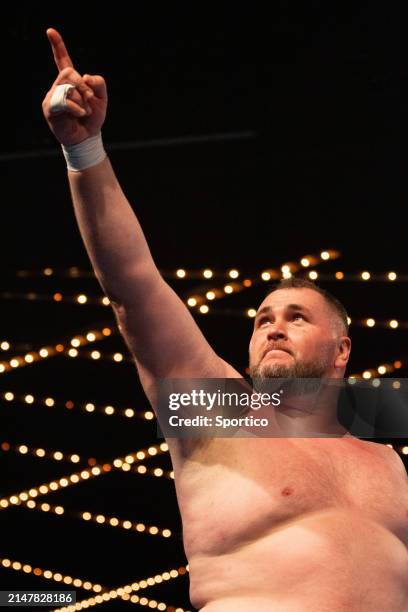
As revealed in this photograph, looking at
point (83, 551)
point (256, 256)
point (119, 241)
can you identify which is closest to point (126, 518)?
point (83, 551)

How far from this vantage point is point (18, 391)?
449 centimetres

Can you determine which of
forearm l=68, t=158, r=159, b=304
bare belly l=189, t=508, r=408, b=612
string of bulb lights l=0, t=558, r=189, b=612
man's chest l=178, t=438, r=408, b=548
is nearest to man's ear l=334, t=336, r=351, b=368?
man's chest l=178, t=438, r=408, b=548

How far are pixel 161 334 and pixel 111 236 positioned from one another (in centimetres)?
22

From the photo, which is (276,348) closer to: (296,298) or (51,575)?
(296,298)

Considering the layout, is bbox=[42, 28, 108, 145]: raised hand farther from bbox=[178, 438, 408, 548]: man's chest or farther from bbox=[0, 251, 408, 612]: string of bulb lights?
bbox=[0, 251, 408, 612]: string of bulb lights

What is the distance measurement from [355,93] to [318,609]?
2.31m

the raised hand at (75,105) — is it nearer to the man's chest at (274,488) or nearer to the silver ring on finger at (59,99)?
the silver ring on finger at (59,99)

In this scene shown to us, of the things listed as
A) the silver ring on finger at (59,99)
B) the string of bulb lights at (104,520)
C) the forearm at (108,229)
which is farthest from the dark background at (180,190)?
the silver ring on finger at (59,99)

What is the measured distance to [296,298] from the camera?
2553 millimetres

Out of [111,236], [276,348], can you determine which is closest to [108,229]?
[111,236]

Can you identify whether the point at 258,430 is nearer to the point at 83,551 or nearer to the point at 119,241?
the point at 119,241

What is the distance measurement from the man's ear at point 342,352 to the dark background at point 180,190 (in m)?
1.05

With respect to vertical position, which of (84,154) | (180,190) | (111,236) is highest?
(84,154)

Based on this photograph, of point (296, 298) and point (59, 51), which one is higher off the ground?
point (59, 51)
